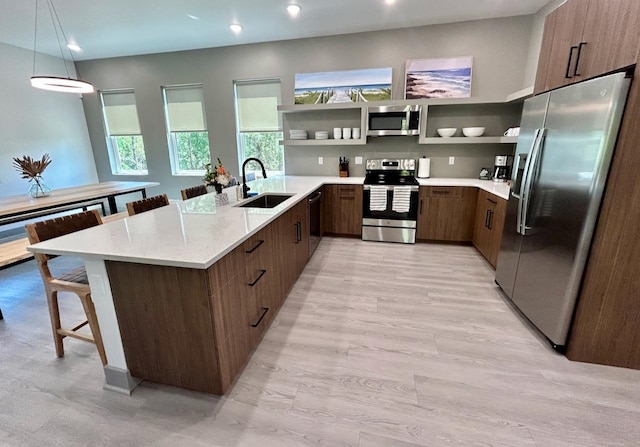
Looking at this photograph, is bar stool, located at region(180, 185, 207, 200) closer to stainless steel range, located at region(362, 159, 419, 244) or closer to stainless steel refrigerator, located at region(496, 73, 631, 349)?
stainless steel range, located at region(362, 159, 419, 244)

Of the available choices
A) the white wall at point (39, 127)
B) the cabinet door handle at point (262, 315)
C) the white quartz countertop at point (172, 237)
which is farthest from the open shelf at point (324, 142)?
the white wall at point (39, 127)

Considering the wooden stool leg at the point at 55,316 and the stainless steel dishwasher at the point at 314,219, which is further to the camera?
the stainless steel dishwasher at the point at 314,219

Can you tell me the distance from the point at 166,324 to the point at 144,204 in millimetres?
1384

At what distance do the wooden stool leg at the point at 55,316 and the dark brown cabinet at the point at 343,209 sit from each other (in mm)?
2907

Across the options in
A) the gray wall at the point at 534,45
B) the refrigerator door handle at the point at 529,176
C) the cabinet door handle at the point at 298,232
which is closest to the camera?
the refrigerator door handle at the point at 529,176

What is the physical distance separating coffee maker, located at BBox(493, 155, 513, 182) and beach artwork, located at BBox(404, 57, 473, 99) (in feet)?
3.19

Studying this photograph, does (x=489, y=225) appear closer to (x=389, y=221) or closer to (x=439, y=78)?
(x=389, y=221)

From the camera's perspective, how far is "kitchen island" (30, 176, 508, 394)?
1353mm

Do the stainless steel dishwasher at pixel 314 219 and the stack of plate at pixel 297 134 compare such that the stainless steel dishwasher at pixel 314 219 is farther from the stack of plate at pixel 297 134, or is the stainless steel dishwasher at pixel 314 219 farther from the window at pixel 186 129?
the window at pixel 186 129

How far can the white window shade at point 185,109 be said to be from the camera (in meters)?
4.93

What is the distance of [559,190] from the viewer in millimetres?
1819

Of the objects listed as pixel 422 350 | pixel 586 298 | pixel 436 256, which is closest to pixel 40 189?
pixel 422 350

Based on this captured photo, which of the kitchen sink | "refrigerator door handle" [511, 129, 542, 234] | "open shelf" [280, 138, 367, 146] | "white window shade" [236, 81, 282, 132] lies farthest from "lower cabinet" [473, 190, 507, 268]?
"white window shade" [236, 81, 282, 132]

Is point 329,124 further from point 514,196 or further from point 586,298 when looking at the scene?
point 586,298
